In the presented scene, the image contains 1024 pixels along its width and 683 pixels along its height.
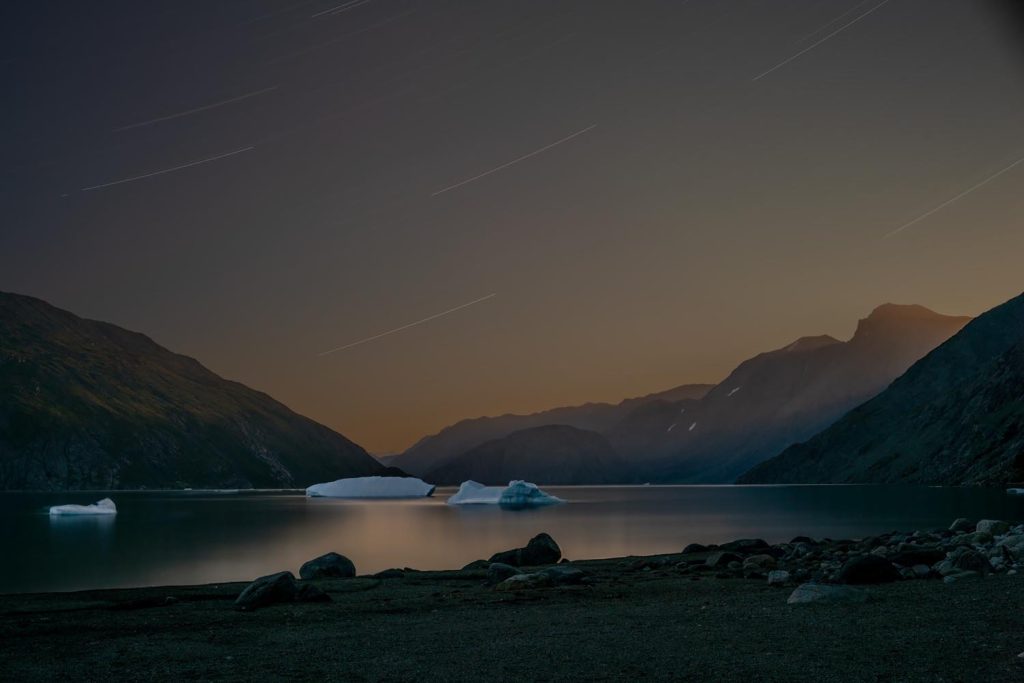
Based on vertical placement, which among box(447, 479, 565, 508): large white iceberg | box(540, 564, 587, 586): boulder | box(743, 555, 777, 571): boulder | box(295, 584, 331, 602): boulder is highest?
box(447, 479, 565, 508): large white iceberg

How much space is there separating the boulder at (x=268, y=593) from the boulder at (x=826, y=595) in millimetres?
15019

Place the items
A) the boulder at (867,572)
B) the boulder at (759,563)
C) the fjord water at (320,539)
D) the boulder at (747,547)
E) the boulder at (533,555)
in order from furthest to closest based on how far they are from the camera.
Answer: the fjord water at (320,539) < the boulder at (747,547) < the boulder at (533,555) < the boulder at (759,563) < the boulder at (867,572)

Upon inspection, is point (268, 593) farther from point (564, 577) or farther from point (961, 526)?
point (961, 526)

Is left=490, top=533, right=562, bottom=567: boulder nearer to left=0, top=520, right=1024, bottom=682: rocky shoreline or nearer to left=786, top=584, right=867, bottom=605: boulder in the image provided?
left=0, top=520, right=1024, bottom=682: rocky shoreline

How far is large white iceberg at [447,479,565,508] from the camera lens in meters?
156

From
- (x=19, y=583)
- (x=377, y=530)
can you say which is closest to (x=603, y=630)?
(x=19, y=583)

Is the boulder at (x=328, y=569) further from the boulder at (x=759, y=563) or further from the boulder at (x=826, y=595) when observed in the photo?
the boulder at (x=826, y=595)

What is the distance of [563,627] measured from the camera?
68.5ft

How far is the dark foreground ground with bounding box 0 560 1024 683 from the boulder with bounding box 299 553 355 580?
8560 millimetres

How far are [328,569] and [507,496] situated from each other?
119 m

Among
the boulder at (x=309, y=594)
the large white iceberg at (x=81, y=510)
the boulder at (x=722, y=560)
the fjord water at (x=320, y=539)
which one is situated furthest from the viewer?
the large white iceberg at (x=81, y=510)

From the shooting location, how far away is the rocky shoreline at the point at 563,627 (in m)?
15.8

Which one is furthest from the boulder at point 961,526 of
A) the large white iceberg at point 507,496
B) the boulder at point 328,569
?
the large white iceberg at point 507,496

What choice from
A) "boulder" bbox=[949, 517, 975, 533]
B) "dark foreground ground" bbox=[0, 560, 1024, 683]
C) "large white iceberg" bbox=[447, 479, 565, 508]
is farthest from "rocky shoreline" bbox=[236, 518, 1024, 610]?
"large white iceberg" bbox=[447, 479, 565, 508]
